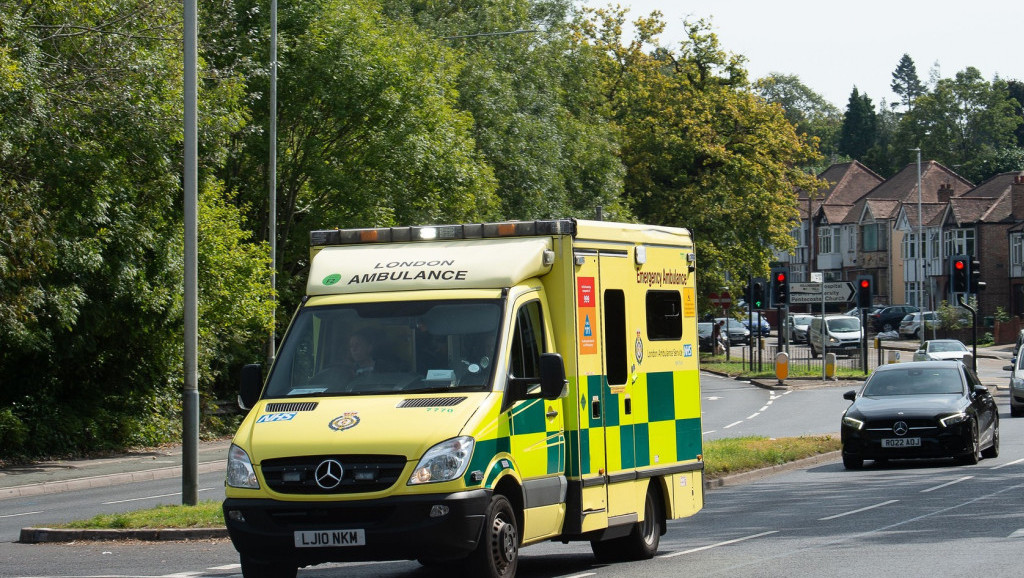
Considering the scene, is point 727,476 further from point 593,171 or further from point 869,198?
point 869,198

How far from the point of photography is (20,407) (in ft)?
91.7

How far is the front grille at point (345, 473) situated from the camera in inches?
354

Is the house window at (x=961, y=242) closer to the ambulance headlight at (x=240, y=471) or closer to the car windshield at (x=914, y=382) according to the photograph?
the car windshield at (x=914, y=382)

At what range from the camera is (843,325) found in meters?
66.9

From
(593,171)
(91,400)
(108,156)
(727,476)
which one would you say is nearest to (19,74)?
(108,156)

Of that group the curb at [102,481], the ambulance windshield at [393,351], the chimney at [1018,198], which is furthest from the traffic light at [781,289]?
the chimney at [1018,198]

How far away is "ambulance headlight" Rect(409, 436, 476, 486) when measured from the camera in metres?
8.97

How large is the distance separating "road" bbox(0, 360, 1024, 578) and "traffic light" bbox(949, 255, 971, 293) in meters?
20.9

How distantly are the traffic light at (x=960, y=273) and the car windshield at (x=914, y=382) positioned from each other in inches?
774

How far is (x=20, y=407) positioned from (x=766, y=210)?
129 feet

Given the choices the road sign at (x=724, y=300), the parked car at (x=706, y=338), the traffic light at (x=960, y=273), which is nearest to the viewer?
the traffic light at (x=960, y=273)

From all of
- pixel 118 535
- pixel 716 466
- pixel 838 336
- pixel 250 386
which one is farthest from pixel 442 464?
pixel 838 336

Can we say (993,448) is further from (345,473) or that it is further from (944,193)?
(944,193)

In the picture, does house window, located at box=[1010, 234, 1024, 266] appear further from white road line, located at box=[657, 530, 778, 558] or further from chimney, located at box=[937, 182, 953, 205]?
white road line, located at box=[657, 530, 778, 558]
